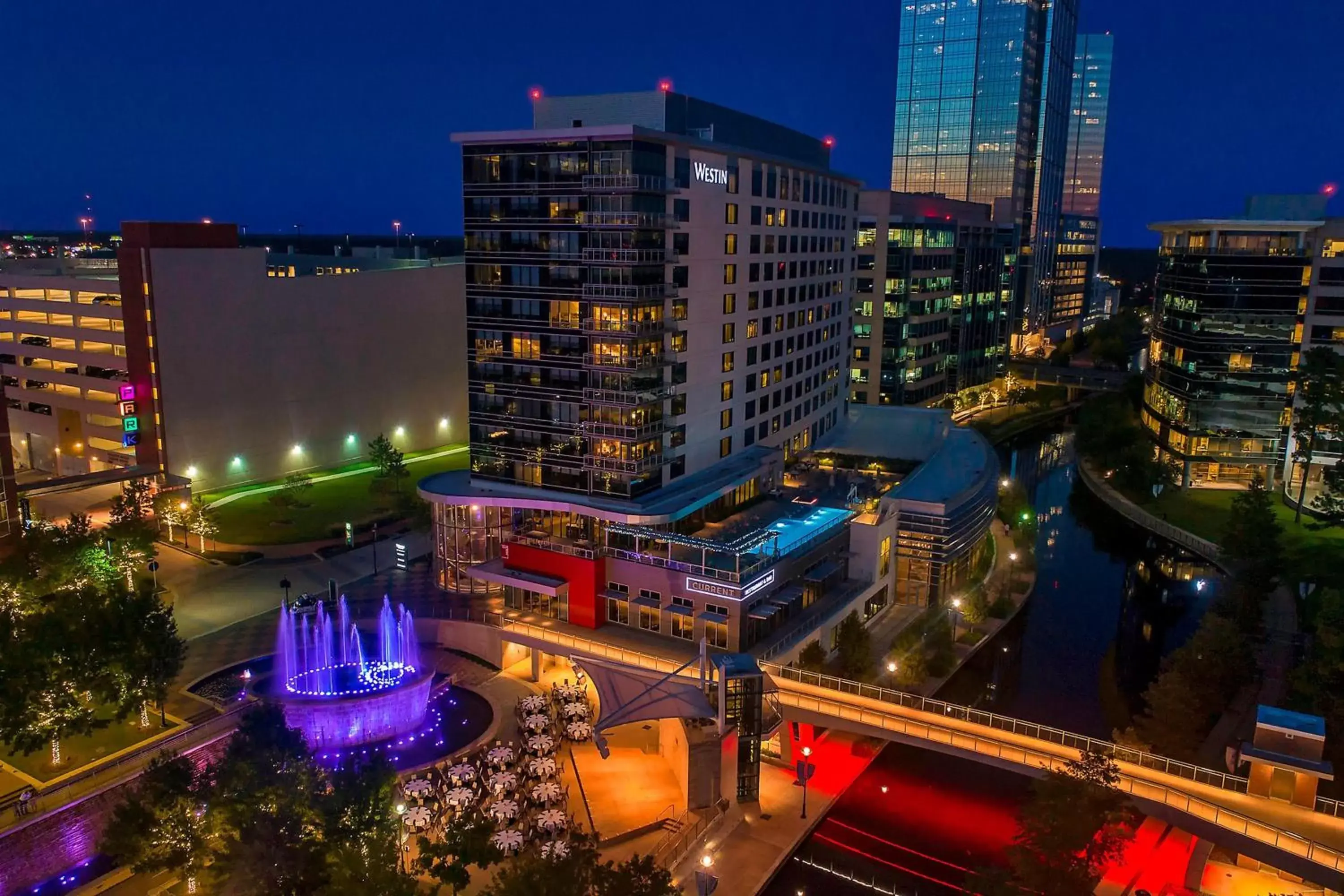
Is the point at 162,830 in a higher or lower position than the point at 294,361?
lower

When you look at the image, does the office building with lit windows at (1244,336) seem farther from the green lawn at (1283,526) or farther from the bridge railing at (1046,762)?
the bridge railing at (1046,762)

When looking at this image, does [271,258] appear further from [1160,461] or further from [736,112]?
[1160,461]

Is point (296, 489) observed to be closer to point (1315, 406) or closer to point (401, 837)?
point (401, 837)

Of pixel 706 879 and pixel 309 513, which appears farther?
pixel 309 513

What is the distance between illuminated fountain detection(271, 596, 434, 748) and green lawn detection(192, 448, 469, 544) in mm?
16719

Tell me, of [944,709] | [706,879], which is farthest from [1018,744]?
[706,879]

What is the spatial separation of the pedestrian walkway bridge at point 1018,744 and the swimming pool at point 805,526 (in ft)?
29.3

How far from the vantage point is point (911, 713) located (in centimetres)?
3953

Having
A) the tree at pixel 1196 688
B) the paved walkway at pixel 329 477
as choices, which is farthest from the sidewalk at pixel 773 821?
the paved walkway at pixel 329 477

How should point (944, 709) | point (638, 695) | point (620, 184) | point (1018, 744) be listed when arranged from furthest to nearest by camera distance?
point (620, 184) < point (944, 709) < point (638, 695) < point (1018, 744)

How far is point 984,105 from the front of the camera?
6122 inches

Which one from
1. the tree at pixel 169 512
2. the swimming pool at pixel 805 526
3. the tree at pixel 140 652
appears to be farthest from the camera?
the tree at pixel 169 512

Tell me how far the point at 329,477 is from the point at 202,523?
2247 centimetres

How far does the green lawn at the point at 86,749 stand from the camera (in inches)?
1437
